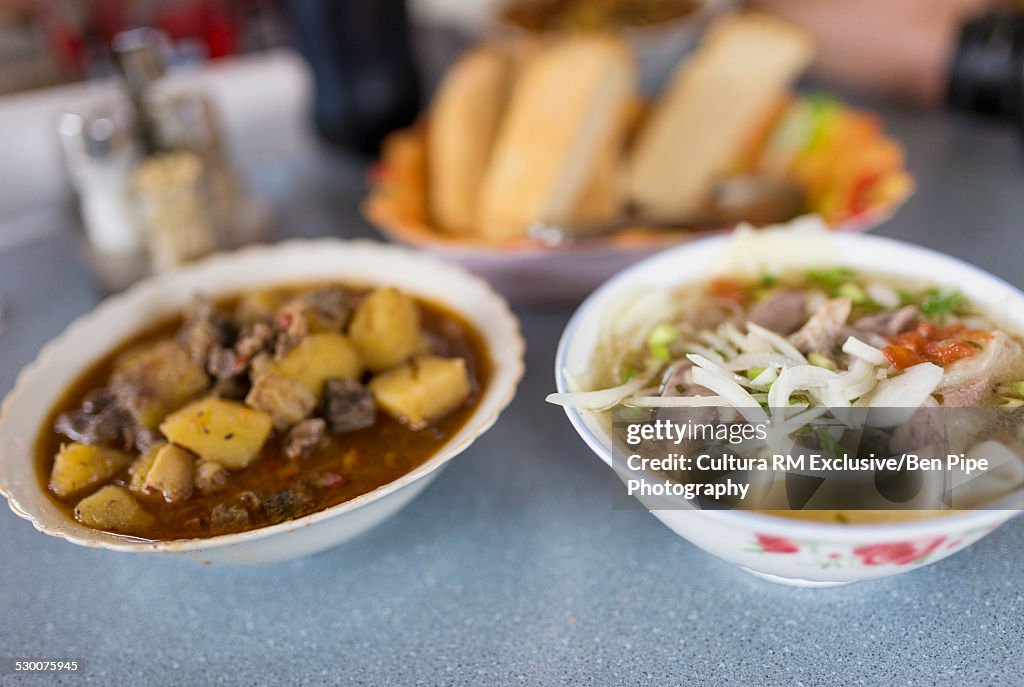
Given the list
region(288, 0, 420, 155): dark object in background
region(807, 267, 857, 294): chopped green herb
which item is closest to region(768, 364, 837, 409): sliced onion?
region(807, 267, 857, 294): chopped green herb

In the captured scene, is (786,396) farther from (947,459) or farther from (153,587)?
(153,587)

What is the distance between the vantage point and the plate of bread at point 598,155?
5.24ft

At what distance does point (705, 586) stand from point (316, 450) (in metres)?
0.59

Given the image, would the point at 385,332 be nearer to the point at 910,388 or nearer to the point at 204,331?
the point at 204,331

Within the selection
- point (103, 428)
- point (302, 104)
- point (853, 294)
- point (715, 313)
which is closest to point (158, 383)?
point (103, 428)

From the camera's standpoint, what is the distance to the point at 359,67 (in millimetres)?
2137

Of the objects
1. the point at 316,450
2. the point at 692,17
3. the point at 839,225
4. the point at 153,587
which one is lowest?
the point at 153,587

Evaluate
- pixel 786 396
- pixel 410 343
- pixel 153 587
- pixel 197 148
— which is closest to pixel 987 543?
pixel 786 396

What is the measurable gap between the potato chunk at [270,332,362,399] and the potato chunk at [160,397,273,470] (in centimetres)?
8

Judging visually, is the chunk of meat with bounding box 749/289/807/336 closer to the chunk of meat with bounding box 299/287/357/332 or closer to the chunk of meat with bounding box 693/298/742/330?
the chunk of meat with bounding box 693/298/742/330

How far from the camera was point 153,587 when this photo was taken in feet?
3.72

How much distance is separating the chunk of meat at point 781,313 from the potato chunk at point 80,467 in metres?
0.97

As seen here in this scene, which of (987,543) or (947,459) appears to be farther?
(987,543)

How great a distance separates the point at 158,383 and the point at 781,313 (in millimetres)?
962
